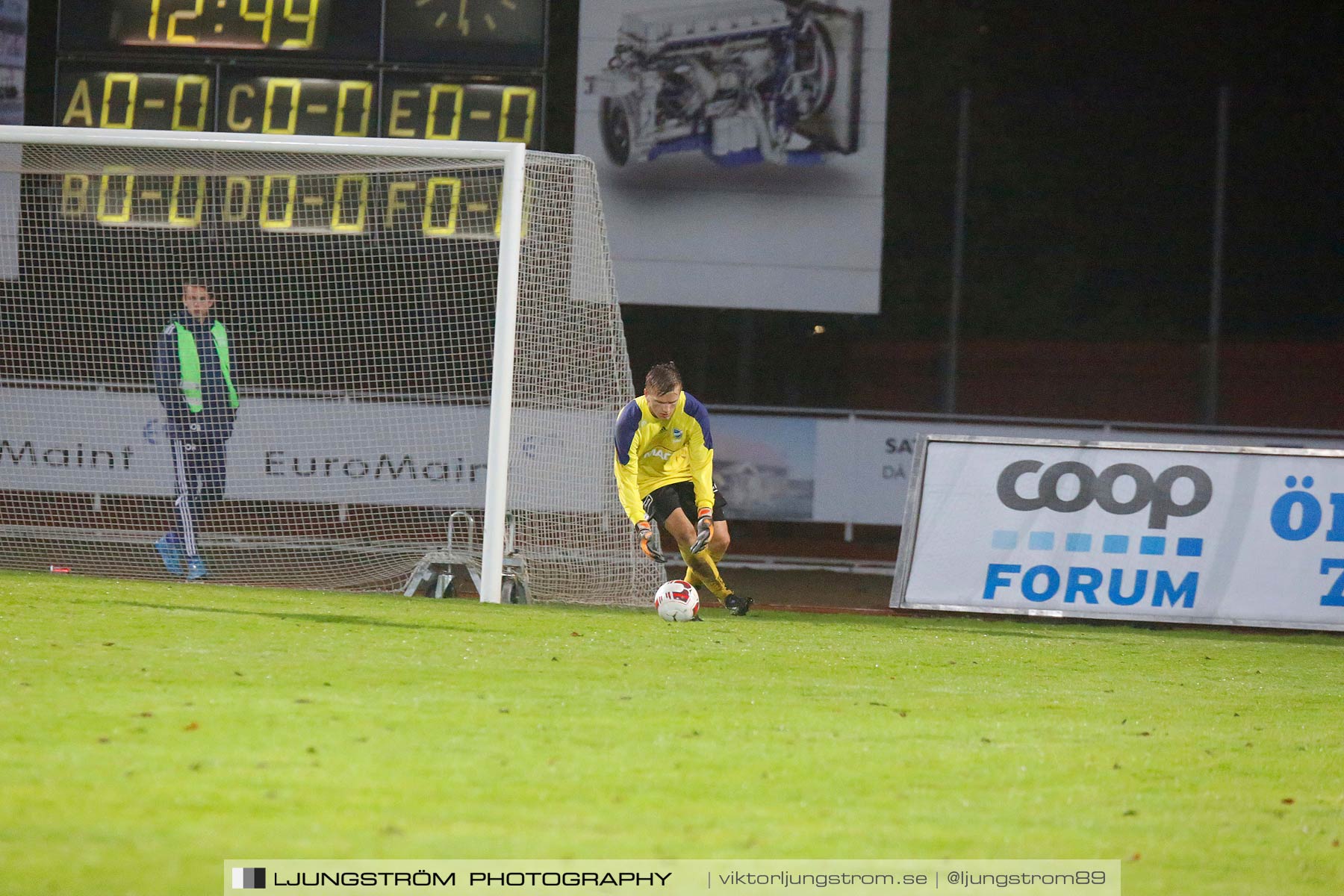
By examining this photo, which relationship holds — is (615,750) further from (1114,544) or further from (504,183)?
(1114,544)

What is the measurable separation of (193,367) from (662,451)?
2968mm

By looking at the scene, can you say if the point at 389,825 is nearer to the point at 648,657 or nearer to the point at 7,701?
the point at 7,701

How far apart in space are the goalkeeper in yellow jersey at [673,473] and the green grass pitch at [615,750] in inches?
40.3

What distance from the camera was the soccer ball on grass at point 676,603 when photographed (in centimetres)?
802

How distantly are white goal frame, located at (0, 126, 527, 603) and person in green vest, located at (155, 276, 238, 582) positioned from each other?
950 millimetres

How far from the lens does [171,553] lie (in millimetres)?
9242

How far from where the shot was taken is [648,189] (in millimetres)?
12641

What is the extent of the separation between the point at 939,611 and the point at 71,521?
570 cm

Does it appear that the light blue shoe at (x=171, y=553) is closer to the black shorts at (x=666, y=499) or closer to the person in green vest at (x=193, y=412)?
the person in green vest at (x=193, y=412)

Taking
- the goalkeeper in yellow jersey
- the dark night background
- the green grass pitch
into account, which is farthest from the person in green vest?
the dark night background

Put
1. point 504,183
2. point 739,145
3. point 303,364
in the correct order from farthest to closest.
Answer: point 739,145
point 303,364
point 504,183

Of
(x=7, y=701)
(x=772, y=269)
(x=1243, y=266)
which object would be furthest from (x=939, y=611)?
(x=1243, y=266)

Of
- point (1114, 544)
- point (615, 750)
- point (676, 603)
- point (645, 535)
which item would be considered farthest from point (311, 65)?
point (615, 750)

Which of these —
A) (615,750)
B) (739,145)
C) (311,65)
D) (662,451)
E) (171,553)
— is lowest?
(171,553)
